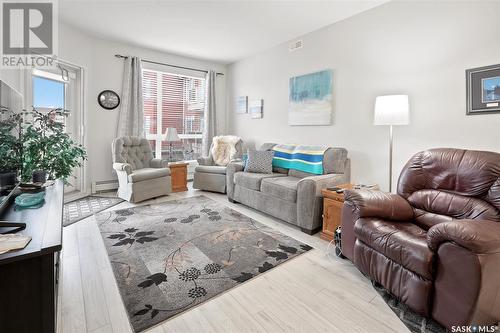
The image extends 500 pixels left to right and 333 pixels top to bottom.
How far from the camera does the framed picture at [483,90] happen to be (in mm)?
2170

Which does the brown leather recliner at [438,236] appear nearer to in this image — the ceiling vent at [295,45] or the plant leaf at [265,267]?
the plant leaf at [265,267]

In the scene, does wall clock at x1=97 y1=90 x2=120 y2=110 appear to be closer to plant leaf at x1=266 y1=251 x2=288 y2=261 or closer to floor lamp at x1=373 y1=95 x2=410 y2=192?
plant leaf at x1=266 y1=251 x2=288 y2=261

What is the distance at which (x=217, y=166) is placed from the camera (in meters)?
4.72

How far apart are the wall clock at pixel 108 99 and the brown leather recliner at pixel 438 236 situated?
430cm

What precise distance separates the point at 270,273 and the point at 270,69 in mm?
3693

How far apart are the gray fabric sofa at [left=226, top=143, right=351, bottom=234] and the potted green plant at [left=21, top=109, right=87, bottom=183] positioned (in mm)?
2085

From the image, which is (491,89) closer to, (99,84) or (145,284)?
(145,284)

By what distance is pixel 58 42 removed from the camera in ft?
12.0

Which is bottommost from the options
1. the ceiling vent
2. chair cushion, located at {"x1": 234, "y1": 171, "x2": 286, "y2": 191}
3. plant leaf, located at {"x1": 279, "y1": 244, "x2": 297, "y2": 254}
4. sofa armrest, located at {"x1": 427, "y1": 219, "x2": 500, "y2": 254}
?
plant leaf, located at {"x1": 279, "y1": 244, "x2": 297, "y2": 254}

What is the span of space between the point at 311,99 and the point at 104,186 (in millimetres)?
3904

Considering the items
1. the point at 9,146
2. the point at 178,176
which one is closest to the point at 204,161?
the point at 178,176

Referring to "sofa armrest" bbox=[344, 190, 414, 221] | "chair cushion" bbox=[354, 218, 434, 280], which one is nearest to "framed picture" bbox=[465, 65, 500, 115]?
"sofa armrest" bbox=[344, 190, 414, 221]

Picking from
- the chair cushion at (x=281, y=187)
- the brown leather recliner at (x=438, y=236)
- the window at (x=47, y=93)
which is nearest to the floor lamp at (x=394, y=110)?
the brown leather recliner at (x=438, y=236)

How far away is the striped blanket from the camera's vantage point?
134 inches
